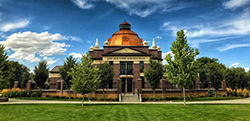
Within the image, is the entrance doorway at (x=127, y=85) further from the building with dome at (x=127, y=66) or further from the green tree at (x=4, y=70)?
the green tree at (x=4, y=70)

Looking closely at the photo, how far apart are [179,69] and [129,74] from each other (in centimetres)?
1769

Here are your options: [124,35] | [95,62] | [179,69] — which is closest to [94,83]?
[179,69]

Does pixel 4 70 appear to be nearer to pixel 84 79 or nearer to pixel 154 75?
pixel 84 79

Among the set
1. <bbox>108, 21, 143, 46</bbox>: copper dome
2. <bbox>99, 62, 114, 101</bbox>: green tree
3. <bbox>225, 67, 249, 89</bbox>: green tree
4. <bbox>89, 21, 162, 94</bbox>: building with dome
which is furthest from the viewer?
<bbox>108, 21, 143, 46</bbox>: copper dome

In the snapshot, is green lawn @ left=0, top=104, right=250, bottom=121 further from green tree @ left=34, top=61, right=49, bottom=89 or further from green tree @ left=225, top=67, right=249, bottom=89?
green tree @ left=225, top=67, right=249, bottom=89

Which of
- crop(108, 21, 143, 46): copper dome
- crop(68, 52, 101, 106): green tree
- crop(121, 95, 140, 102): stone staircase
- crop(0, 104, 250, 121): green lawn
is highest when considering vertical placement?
crop(108, 21, 143, 46): copper dome

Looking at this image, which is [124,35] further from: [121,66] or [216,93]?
[216,93]

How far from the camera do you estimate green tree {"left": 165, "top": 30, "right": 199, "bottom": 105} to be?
19078mm

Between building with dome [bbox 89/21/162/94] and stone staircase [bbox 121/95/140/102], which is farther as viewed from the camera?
building with dome [bbox 89/21/162/94]

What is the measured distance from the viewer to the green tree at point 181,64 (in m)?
19.1

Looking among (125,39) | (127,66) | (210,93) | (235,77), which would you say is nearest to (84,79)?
(127,66)

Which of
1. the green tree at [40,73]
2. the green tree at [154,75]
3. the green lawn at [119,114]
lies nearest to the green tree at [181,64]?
the green lawn at [119,114]

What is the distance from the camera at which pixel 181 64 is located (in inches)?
758

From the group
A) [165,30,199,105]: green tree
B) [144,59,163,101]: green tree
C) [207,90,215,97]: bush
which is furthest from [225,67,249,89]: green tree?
[165,30,199,105]: green tree
